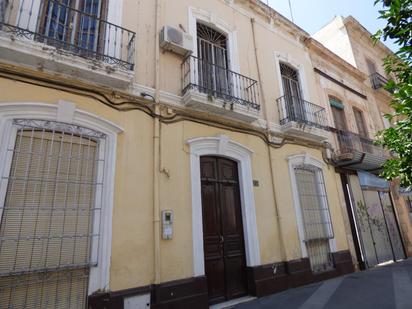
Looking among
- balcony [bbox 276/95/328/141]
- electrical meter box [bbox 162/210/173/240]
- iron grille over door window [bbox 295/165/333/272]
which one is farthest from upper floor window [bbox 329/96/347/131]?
electrical meter box [bbox 162/210/173/240]

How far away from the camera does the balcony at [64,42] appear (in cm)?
362

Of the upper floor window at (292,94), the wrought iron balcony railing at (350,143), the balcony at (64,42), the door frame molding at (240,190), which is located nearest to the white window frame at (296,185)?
the upper floor window at (292,94)

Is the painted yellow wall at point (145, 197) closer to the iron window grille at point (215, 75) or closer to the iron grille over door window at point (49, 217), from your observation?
the iron grille over door window at point (49, 217)

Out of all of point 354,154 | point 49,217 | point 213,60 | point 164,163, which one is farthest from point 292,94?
point 49,217

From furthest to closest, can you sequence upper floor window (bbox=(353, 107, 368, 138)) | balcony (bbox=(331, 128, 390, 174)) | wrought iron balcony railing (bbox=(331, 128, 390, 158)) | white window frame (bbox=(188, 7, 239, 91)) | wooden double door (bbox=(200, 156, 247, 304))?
upper floor window (bbox=(353, 107, 368, 138)) → wrought iron balcony railing (bbox=(331, 128, 390, 158)) → balcony (bbox=(331, 128, 390, 174)) → white window frame (bbox=(188, 7, 239, 91)) → wooden double door (bbox=(200, 156, 247, 304))

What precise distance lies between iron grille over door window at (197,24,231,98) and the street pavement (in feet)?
13.9

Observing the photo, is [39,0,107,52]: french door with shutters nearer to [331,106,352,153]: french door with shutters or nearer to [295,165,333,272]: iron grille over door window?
[295,165,333,272]: iron grille over door window

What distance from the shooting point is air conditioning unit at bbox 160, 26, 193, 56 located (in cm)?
525

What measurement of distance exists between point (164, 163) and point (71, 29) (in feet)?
9.36

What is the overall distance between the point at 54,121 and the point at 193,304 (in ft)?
11.8

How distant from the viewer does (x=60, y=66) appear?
388 cm

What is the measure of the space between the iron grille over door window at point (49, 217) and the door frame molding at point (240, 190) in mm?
1671

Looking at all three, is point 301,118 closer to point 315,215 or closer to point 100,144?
point 315,215

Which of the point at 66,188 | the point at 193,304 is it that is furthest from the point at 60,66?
the point at 193,304
